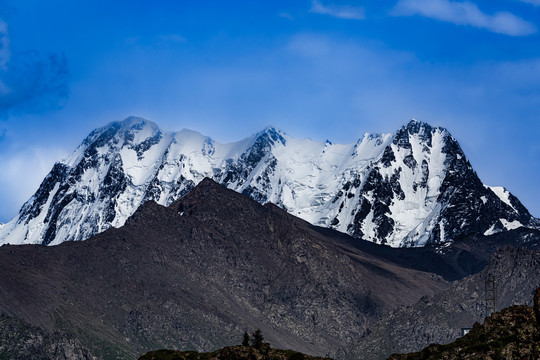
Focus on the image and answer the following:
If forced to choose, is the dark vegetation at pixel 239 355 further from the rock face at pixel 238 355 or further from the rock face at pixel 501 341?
the rock face at pixel 501 341

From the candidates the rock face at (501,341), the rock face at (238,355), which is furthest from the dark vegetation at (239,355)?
the rock face at (501,341)

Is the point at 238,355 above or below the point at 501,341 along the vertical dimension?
below

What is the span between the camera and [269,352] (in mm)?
154250

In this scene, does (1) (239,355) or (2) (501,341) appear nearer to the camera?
(2) (501,341)

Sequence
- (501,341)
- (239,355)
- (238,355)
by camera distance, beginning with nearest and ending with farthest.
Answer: (501,341), (239,355), (238,355)

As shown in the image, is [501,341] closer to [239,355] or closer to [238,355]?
[239,355]


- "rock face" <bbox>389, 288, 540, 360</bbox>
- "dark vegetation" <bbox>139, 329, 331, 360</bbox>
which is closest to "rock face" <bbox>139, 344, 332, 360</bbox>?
"dark vegetation" <bbox>139, 329, 331, 360</bbox>

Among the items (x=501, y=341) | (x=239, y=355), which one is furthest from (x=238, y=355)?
(x=501, y=341)

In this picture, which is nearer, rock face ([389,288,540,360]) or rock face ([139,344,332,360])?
rock face ([389,288,540,360])

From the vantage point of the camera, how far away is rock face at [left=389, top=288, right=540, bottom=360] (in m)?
137

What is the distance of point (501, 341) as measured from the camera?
14362cm

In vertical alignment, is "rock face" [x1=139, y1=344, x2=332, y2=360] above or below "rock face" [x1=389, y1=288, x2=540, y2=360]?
below

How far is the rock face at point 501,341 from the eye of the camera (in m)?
137

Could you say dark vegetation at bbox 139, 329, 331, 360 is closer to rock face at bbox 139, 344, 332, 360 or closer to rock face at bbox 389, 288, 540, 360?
rock face at bbox 139, 344, 332, 360
